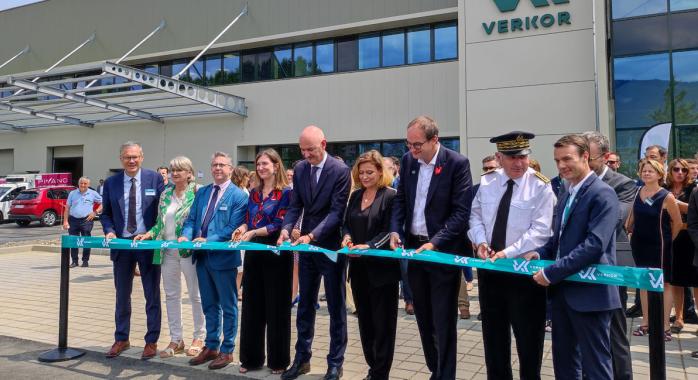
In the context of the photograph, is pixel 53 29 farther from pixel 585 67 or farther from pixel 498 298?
pixel 498 298

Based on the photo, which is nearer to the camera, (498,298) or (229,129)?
(498,298)

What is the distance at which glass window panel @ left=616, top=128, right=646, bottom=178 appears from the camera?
13.7 meters

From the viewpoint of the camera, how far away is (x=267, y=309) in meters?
4.58

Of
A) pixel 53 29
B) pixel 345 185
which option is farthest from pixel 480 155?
pixel 53 29

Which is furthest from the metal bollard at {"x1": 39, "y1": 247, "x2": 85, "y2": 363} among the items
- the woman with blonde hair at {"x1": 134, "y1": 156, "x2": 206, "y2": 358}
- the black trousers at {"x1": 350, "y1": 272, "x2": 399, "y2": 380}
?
the black trousers at {"x1": 350, "y1": 272, "x2": 399, "y2": 380}

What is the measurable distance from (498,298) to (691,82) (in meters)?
13.1

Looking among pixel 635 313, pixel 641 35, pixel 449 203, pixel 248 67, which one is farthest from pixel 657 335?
pixel 248 67

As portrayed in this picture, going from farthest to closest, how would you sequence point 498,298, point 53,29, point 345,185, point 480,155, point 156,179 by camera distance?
point 53,29 → point 480,155 → point 156,179 → point 345,185 → point 498,298

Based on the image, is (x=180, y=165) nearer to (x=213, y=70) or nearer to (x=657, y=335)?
(x=657, y=335)

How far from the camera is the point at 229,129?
2119cm

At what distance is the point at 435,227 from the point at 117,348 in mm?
3408

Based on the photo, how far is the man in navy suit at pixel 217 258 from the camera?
4.73 m

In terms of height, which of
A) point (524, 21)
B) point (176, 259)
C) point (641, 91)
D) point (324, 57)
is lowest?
point (176, 259)

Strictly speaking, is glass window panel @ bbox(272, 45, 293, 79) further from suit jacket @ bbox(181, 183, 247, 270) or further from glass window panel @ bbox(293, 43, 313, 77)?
suit jacket @ bbox(181, 183, 247, 270)
